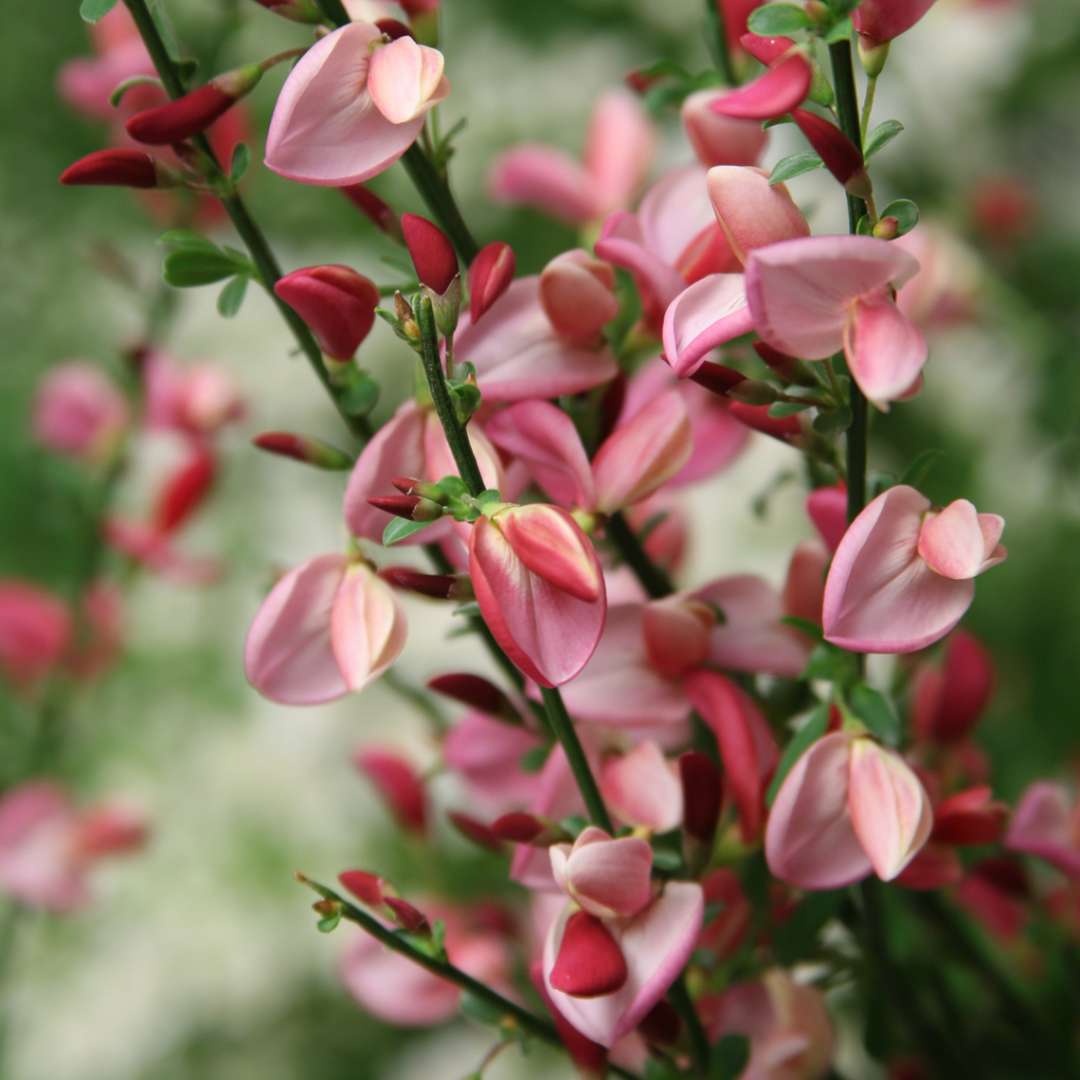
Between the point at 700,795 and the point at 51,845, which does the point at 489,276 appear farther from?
the point at 51,845

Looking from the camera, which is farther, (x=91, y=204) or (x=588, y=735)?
(x=91, y=204)

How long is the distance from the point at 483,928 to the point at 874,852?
0.15 metres

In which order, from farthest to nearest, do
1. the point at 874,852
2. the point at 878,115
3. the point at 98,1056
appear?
the point at 878,115, the point at 98,1056, the point at 874,852

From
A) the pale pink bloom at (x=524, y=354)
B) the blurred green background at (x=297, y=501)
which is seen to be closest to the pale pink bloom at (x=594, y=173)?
the pale pink bloom at (x=524, y=354)

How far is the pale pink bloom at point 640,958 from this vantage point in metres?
0.19

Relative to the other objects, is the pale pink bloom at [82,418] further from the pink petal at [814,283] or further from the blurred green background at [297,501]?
the pink petal at [814,283]

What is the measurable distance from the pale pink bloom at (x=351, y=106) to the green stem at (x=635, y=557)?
2.9 inches

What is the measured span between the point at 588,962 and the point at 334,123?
131 millimetres

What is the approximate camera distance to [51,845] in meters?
0.44

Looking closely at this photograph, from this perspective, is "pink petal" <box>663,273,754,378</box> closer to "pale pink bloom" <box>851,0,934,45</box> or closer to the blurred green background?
"pale pink bloom" <box>851,0,934,45</box>

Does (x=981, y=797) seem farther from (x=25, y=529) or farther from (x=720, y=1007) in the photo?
(x=25, y=529)

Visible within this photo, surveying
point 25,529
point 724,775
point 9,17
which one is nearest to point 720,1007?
point 724,775

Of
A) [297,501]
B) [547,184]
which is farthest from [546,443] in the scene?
[297,501]

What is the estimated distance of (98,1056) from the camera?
23.2 inches
